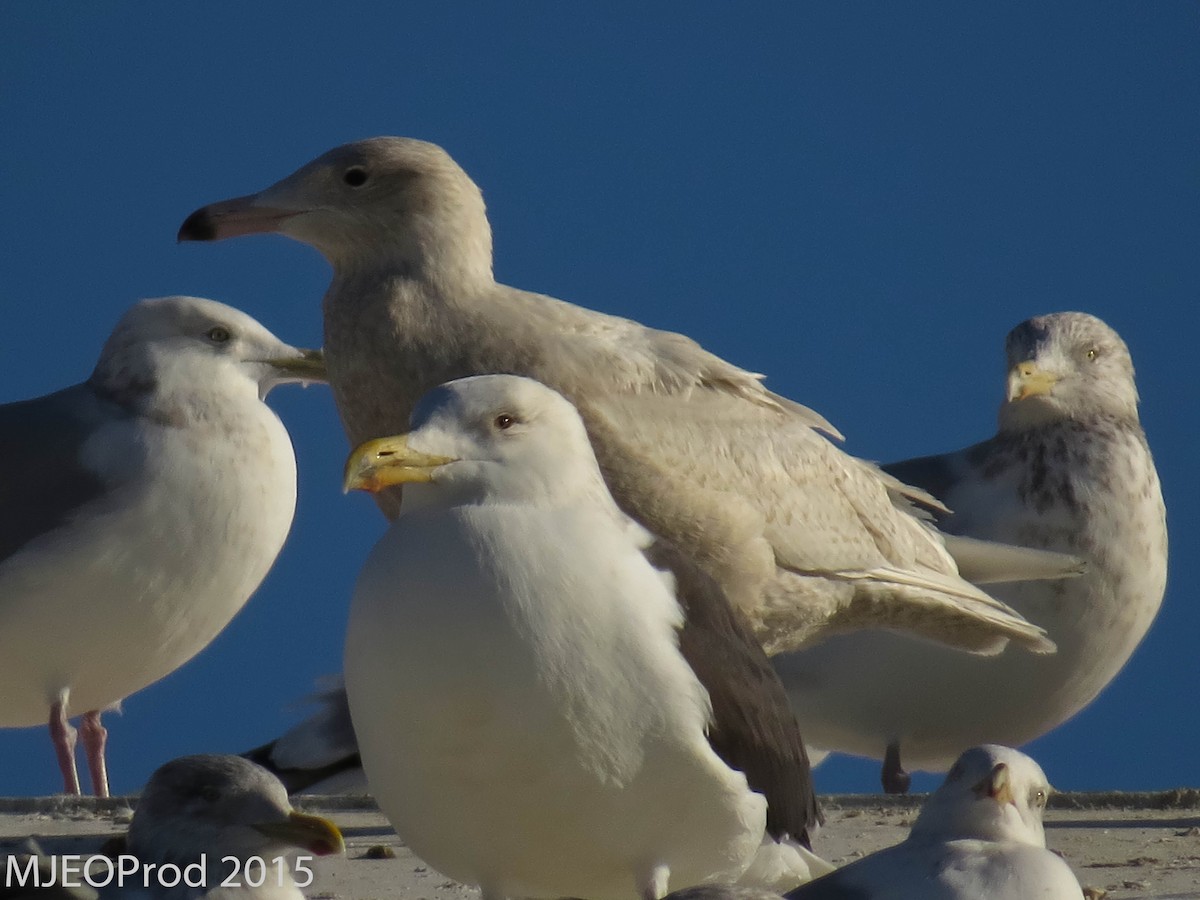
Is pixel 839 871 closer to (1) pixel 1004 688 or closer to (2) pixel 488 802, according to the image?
(2) pixel 488 802

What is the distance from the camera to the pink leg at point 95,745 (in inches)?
315

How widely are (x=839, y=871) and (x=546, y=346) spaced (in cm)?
193

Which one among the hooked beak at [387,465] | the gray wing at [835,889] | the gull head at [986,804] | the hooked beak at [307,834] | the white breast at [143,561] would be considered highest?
the white breast at [143,561]

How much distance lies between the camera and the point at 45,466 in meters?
7.31

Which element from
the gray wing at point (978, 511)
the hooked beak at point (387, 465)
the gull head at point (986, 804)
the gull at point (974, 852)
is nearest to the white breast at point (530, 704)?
the hooked beak at point (387, 465)

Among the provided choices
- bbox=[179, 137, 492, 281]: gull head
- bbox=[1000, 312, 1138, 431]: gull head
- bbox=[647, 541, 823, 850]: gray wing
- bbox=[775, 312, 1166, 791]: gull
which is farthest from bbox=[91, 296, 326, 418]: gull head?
bbox=[647, 541, 823, 850]: gray wing

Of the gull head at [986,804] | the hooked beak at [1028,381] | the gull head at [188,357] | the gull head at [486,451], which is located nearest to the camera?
the gull head at [486,451]

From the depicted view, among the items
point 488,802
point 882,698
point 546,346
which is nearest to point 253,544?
point 546,346

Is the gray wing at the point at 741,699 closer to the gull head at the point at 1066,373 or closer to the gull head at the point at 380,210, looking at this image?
the gull head at the point at 380,210

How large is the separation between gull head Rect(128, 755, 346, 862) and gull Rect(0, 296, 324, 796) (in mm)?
2490

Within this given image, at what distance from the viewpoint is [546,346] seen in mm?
6082

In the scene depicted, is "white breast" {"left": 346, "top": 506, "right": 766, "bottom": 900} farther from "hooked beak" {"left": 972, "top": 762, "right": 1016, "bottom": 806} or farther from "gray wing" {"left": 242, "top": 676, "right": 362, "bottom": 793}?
"gray wing" {"left": 242, "top": 676, "right": 362, "bottom": 793}

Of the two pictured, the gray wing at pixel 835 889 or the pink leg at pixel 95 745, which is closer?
the gray wing at pixel 835 889

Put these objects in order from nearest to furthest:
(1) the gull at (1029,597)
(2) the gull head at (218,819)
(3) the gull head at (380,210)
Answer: (2) the gull head at (218,819) → (3) the gull head at (380,210) → (1) the gull at (1029,597)
